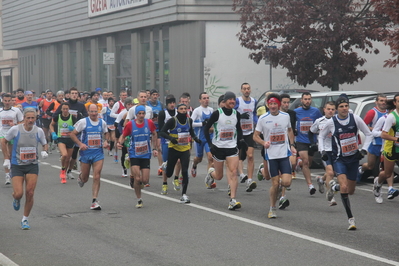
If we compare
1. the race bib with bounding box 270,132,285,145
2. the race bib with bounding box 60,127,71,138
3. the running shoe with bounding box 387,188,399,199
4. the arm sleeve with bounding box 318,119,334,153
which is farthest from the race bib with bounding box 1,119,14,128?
the running shoe with bounding box 387,188,399,199

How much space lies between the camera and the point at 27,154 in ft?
33.0

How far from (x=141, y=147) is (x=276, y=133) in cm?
228

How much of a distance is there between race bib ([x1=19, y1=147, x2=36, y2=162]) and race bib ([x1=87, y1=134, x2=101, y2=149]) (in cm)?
187

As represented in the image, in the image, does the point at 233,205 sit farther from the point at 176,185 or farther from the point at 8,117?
the point at 8,117

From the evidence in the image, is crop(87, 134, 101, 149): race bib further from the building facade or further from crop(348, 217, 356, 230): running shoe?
the building facade

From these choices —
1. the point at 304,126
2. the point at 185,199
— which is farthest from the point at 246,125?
the point at 185,199

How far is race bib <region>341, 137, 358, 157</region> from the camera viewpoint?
1011 centimetres

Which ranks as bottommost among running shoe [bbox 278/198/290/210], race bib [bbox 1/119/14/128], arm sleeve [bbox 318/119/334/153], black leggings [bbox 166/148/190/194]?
running shoe [bbox 278/198/290/210]

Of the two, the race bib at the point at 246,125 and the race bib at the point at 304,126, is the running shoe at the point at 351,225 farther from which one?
the race bib at the point at 246,125

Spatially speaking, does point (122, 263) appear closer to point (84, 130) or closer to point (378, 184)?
point (84, 130)

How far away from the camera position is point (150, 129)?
39.9 ft

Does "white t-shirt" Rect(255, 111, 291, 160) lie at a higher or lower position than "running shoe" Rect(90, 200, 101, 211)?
higher

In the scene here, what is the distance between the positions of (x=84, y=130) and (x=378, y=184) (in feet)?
15.7

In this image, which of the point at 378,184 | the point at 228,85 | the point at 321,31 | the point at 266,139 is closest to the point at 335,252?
the point at 266,139
